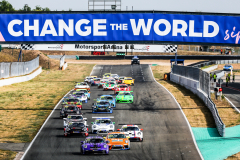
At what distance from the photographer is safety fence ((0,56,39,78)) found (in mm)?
54250

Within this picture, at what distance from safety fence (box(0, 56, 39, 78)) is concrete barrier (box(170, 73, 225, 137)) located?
82.4 ft

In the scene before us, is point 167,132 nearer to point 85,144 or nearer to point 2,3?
point 85,144

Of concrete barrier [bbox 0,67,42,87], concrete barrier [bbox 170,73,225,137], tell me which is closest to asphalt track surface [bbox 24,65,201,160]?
concrete barrier [bbox 170,73,225,137]

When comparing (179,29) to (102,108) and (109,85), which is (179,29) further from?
(109,85)

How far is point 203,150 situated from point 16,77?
41.0m

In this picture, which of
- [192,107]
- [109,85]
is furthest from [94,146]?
[109,85]

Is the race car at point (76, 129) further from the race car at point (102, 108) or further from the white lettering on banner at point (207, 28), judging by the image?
the white lettering on banner at point (207, 28)

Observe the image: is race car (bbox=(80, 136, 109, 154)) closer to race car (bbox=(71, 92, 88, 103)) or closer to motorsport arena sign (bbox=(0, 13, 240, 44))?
motorsport arena sign (bbox=(0, 13, 240, 44))

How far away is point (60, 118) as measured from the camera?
3419cm

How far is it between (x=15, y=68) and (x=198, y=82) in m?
29.8

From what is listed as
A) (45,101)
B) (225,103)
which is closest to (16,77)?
(45,101)

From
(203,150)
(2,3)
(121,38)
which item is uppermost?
(2,3)

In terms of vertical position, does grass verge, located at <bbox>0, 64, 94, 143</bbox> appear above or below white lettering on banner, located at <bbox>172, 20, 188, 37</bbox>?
below

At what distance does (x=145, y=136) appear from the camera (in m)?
27.7
